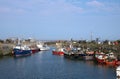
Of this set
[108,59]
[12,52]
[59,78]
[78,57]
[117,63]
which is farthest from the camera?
[12,52]

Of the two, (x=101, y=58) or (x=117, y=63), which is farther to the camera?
(x=101, y=58)

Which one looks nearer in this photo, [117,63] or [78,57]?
[117,63]

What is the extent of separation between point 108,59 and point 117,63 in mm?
2441

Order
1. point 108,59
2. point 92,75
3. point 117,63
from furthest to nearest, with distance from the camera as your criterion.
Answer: point 108,59, point 117,63, point 92,75

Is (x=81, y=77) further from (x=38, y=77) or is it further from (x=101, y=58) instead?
(x=101, y=58)

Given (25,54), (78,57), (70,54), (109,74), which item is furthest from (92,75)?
(25,54)

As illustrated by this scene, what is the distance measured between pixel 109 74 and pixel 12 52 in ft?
107

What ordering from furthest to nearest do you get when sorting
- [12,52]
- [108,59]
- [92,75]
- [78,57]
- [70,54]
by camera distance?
[12,52] < [70,54] < [78,57] < [108,59] < [92,75]

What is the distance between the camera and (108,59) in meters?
36.4

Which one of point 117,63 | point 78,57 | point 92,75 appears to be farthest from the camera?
point 78,57

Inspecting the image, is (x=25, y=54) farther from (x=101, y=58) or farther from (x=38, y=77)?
(x=38, y=77)

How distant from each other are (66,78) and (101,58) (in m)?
12.9

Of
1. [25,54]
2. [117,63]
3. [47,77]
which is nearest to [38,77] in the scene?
[47,77]

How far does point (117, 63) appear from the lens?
34031 mm
